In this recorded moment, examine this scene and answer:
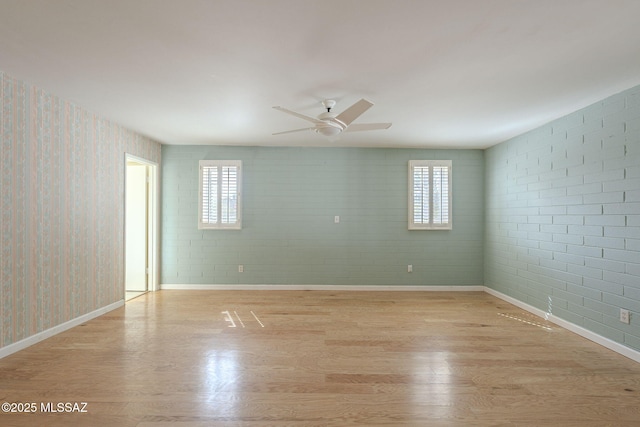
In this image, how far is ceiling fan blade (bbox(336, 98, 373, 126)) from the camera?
2705 millimetres

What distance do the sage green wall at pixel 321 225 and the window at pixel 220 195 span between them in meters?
0.12

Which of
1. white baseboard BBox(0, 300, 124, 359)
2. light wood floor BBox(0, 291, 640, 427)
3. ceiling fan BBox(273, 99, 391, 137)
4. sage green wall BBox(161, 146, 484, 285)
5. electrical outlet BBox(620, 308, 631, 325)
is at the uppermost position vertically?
ceiling fan BBox(273, 99, 391, 137)

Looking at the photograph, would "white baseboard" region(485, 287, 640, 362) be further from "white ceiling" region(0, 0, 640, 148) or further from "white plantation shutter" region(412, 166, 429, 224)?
"white ceiling" region(0, 0, 640, 148)

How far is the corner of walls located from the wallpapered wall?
19.1 feet

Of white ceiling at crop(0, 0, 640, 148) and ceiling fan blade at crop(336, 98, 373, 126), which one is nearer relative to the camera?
white ceiling at crop(0, 0, 640, 148)

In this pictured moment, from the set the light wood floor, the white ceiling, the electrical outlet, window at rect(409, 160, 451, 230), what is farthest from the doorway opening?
the electrical outlet

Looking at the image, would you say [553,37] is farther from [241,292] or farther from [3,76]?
[241,292]

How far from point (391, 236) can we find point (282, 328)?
2.81 m

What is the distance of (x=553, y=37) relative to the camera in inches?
83.7

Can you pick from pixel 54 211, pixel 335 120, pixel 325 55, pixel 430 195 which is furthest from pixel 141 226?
pixel 430 195

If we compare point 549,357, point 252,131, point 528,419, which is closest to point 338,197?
point 252,131

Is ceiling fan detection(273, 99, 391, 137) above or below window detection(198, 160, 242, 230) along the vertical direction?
above

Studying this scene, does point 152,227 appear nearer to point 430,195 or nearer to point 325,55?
point 325,55

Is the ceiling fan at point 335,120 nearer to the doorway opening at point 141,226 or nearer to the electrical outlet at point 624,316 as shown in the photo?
the electrical outlet at point 624,316
